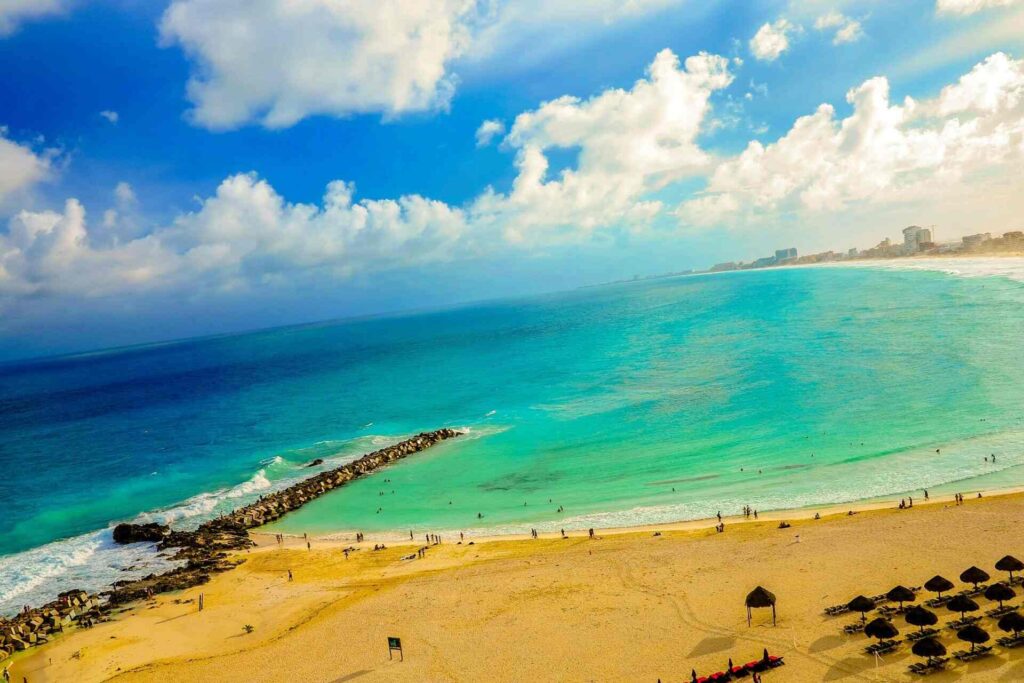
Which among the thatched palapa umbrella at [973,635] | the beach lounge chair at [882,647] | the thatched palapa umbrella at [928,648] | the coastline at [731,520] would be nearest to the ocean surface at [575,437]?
the coastline at [731,520]

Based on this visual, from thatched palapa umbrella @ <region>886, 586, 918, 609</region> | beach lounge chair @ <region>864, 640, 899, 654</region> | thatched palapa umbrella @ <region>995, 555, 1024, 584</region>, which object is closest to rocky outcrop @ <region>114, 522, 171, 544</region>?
beach lounge chair @ <region>864, 640, 899, 654</region>

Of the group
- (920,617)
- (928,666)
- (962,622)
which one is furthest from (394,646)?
(962,622)

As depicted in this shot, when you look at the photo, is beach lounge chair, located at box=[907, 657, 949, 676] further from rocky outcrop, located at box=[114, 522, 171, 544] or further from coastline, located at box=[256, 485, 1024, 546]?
rocky outcrop, located at box=[114, 522, 171, 544]

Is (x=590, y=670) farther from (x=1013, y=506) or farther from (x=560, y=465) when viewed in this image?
(x=560, y=465)

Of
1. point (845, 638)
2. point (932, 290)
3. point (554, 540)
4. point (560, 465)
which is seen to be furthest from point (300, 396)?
point (932, 290)

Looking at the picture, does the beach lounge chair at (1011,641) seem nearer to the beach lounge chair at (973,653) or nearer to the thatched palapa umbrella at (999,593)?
the beach lounge chair at (973,653)

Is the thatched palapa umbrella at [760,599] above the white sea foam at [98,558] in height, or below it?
below
